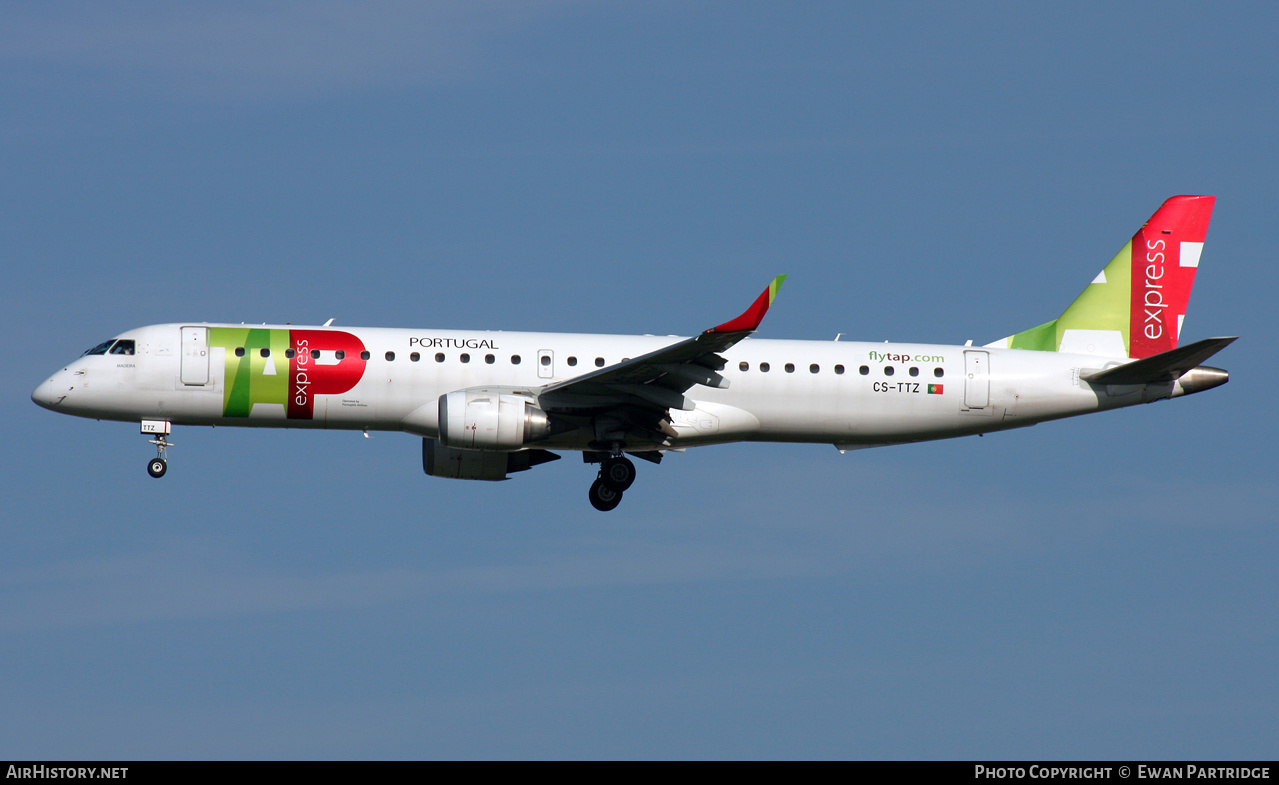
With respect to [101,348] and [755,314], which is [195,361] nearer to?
[101,348]

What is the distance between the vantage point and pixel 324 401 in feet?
A: 120

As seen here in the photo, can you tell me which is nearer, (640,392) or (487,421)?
(487,421)

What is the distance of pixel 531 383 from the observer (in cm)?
3716

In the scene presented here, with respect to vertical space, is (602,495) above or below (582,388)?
below

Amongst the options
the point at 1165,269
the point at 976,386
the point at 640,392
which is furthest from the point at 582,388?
the point at 1165,269

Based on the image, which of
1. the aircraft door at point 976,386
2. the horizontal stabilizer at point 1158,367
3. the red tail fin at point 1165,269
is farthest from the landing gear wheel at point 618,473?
the red tail fin at point 1165,269

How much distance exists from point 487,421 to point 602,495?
3988mm

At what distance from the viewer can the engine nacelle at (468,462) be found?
39.5 metres

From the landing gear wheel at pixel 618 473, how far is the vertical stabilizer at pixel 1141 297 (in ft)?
35.1
